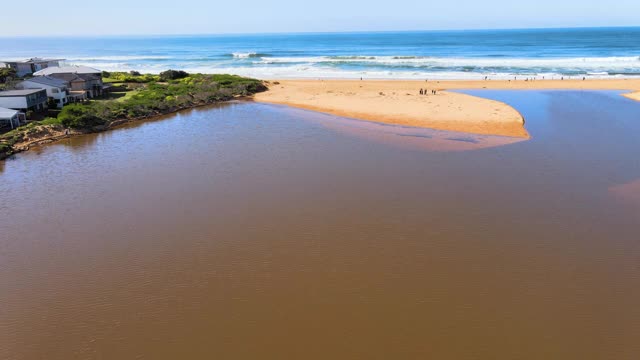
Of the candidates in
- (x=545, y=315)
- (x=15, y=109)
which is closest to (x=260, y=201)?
(x=545, y=315)

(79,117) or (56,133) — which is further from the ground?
(79,117)

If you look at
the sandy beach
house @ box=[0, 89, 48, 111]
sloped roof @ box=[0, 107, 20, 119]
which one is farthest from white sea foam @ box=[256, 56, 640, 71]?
sloped roof @ box=[0, 107, 20, 119]

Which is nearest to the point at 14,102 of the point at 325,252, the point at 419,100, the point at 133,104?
the point at 133,104

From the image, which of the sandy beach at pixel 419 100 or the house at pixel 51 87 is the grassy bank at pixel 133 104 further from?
the sandy beach at pixel 419 100

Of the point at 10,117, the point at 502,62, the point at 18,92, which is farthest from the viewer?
the point at 502,62

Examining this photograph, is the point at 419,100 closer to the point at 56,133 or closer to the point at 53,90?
the point at 56,133

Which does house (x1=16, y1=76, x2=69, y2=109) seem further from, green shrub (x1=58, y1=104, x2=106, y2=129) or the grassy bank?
green shrub (x1=58, y1=104, x2=106, y2=129)

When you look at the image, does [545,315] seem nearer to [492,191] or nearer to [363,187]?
[492,191]

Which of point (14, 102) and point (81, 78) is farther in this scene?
point (81, 78)

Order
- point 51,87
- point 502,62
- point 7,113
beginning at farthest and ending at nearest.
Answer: point 502,62, point 51,87, point 7,113
